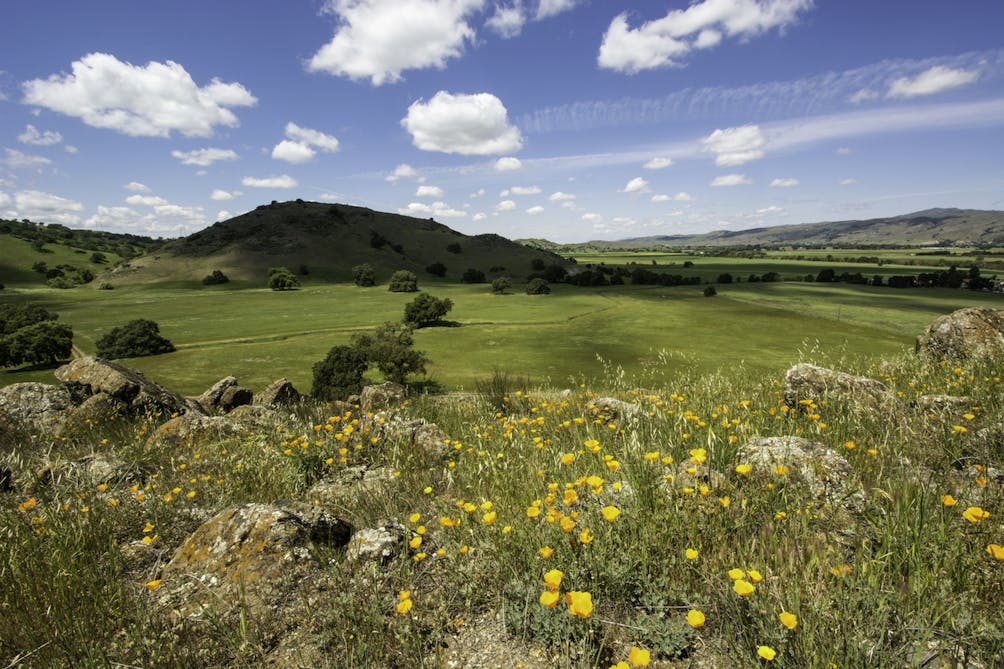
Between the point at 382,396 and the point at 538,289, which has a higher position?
the point at 382,396

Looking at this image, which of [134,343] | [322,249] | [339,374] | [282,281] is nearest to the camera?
[339,374]

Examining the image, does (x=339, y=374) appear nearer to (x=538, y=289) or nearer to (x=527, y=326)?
(x=527, y=326)

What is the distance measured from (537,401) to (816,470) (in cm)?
627

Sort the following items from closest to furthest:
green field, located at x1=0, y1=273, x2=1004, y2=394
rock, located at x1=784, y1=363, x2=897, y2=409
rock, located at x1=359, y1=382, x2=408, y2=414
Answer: rock, located at x1=784, y1=363, x2=897, y2=409 < rock, located at x1=359, y1=382, x2=408, y2=414 < green field, located at x1=0, y1=273, x2=1004, y2=394

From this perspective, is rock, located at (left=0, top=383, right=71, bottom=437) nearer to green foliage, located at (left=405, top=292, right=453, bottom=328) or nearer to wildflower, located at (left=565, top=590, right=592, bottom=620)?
wildflower, located at (left=565, top=590, right=592, bottom=620)

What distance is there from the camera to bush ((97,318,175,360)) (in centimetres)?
5291

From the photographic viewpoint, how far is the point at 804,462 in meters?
4.50

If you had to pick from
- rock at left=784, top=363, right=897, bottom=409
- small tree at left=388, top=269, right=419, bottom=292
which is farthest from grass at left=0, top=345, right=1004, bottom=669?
small tree at left=388, top=269, right=419, bottom=292

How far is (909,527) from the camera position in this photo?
330 centimetres

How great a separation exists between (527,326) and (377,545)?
67297 millimetres

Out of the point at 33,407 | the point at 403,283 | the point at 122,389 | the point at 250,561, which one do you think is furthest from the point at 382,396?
the point at 403,283

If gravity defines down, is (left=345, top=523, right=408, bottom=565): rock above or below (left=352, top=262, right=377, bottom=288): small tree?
below

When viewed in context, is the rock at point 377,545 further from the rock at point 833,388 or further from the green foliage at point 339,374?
the green foliage at point 339,374

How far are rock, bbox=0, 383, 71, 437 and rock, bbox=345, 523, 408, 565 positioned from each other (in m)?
11.8
